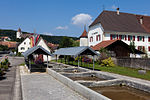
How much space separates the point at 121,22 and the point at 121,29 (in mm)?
3495

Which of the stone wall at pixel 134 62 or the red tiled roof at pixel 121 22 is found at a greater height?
the red tiled roof at pixel 121 22

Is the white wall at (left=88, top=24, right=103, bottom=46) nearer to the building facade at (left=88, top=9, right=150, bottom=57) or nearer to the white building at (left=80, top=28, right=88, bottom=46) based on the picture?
the building facade at (left=88, top=9, right=150, bottom=57)

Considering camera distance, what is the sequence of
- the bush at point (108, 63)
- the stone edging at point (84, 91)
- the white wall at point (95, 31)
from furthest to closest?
the white wall at point (95, 31), the bush at point (108, 63), the stone edging at point (84, 91)

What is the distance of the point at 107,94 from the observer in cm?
994

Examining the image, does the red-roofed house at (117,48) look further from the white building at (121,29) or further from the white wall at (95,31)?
the white wall at (95,31)

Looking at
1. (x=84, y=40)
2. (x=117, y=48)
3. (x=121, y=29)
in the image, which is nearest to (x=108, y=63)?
(x=117, y=48)

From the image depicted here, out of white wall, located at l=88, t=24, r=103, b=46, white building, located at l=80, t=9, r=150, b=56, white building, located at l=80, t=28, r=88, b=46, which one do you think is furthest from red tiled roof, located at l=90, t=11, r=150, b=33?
white building, located at l=80, t=28, r=88, b=46

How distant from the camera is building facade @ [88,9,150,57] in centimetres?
3650

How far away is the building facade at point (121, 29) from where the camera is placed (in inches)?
1437

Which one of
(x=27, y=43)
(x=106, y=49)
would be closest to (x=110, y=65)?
(x=106, y=49)

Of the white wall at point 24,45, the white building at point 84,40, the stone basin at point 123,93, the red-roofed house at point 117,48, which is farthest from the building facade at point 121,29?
the white wall at point 24,45

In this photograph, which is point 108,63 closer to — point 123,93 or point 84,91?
point 123,93

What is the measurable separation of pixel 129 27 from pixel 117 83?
98.0ft

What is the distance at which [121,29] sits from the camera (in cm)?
3750
